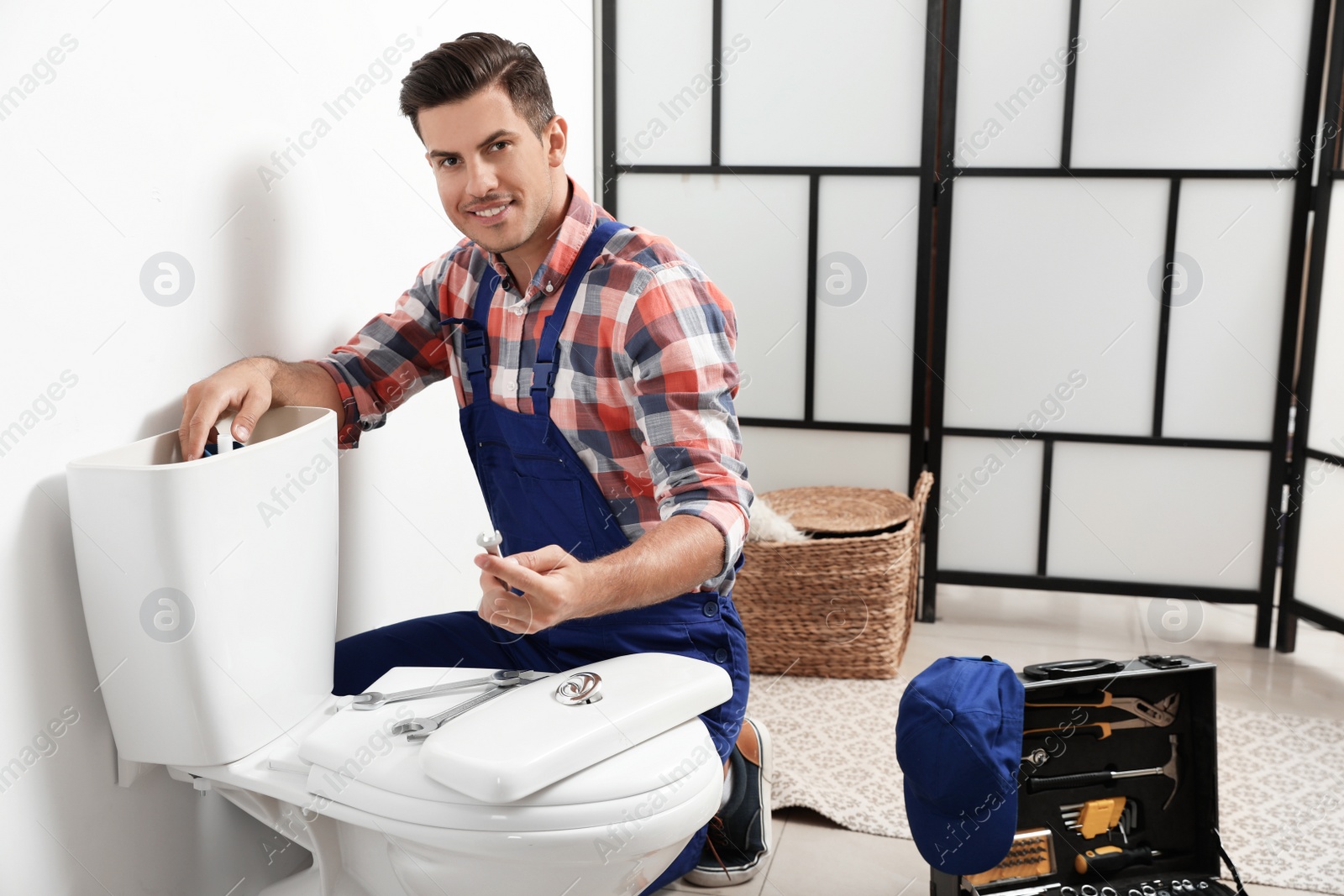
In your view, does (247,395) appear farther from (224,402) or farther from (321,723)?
(321,723)

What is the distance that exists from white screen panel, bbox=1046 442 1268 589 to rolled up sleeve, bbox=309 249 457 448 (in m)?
1.78

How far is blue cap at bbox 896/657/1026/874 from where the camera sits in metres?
1.36

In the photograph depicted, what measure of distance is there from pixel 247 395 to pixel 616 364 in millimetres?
455

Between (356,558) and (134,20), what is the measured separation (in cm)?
81

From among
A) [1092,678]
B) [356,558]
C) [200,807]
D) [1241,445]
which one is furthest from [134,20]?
[1241,445]

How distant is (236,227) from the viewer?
4.37ft

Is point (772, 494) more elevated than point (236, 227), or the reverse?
point (236, 227)

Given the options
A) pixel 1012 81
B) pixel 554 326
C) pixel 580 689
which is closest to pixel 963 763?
pixel 580 689

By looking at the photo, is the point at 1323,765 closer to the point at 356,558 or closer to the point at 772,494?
the point at 772,494

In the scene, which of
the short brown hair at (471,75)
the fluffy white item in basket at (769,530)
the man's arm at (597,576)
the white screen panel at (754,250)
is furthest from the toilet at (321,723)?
the white screen panel at (754,250)

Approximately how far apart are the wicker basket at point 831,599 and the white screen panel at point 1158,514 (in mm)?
522

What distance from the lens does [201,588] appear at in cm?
108

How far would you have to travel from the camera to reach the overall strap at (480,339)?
1511 mm

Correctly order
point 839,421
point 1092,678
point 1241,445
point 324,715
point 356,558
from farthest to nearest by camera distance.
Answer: point 839,421
point 1241,445
point 356,558
point 1092,678
point 324,715
